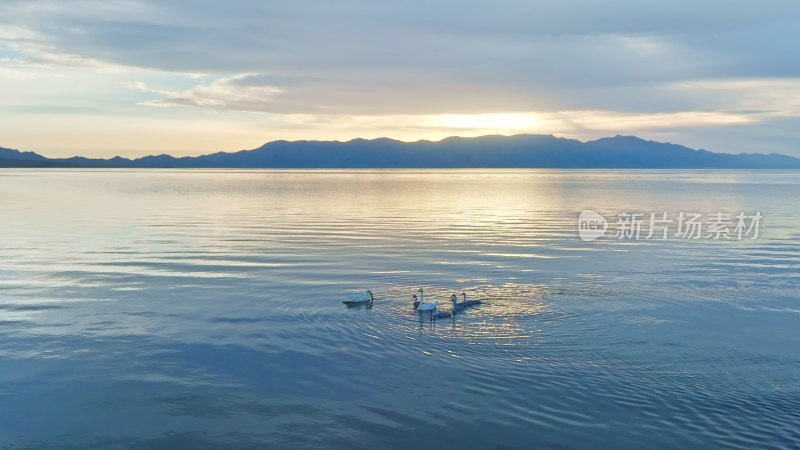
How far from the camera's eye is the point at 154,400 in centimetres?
1588

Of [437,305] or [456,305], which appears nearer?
[456,305]

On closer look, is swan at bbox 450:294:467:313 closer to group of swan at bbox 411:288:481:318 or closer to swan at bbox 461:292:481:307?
group of swan at bbox 411:288:481:318

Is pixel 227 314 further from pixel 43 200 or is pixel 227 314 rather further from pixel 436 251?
pixel 43 200

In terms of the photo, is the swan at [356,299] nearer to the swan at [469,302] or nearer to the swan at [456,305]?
the swan at [456,305]

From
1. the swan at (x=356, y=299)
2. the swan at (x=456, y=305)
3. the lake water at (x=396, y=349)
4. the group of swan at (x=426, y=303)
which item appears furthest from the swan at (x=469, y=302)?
the swan at (x=356, y=299)

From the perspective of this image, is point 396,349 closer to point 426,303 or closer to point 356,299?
point 426,303

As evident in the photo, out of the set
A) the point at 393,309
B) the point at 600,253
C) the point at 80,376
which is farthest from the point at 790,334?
A: the point at 80,376

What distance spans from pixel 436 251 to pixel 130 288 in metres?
18.3

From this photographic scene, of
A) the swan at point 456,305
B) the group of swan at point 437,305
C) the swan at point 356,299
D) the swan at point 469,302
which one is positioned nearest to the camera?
the group of swan at point 437,305

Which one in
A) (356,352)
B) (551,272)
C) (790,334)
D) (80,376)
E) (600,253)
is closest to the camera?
(80,376)

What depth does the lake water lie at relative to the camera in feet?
46.8

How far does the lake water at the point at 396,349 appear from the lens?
14273 millimetres

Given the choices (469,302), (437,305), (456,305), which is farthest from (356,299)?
Result: (469,302)

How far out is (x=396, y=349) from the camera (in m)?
19.5
